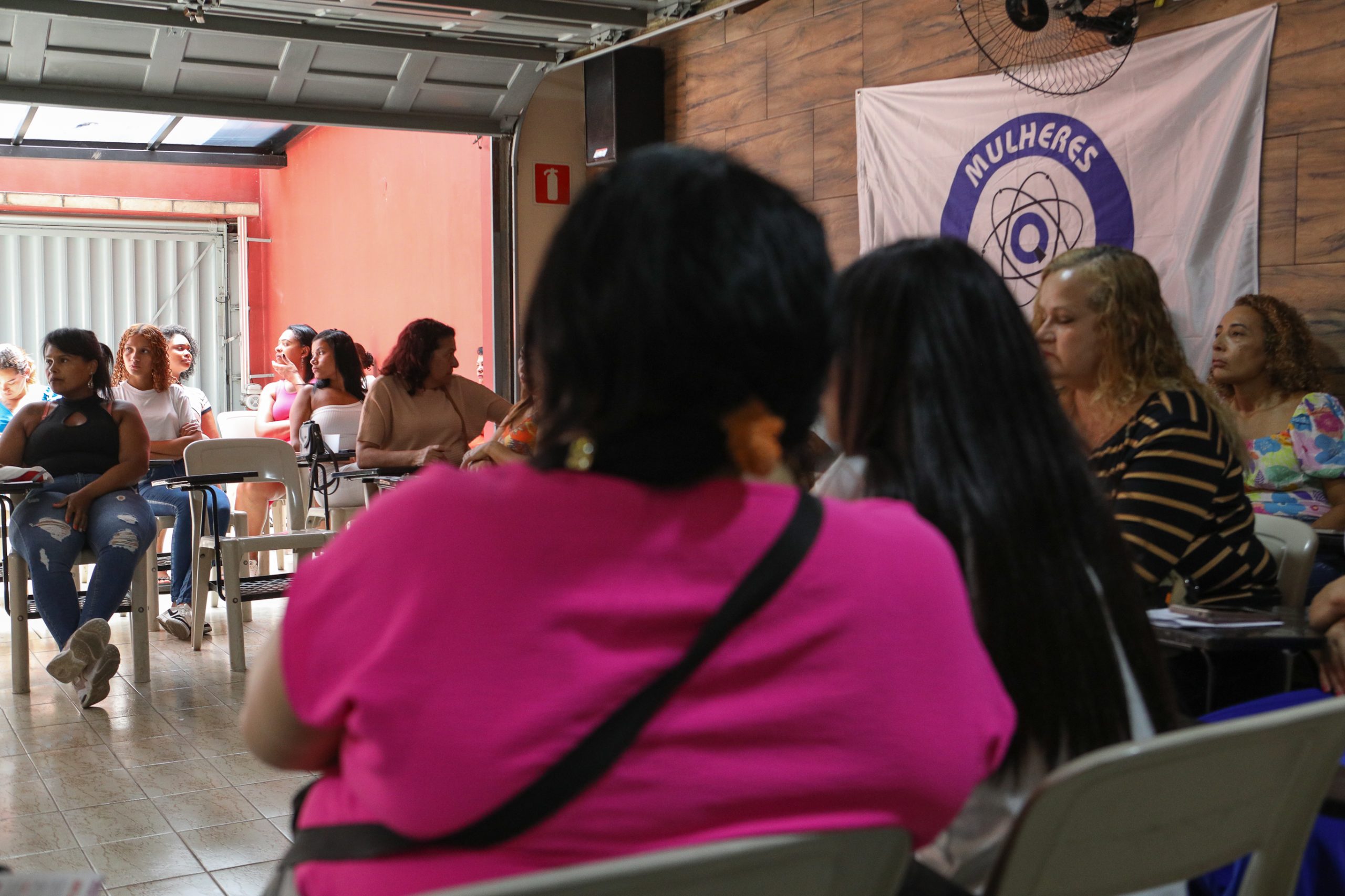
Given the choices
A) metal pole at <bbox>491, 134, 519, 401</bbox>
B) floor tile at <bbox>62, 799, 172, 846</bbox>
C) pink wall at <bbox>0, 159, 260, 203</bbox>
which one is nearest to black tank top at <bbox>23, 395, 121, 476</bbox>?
floor tile at <bbox>62, 799, 172, 846</bbox>

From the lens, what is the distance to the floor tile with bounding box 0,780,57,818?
3.10 metres

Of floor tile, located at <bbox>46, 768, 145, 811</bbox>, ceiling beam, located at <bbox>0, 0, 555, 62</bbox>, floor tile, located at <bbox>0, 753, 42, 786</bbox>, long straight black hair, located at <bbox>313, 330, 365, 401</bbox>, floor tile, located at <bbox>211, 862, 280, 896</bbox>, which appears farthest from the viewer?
long straight black hair, located at <bbox>313, 330, 365, 401</bbox>

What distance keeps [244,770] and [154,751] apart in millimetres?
373

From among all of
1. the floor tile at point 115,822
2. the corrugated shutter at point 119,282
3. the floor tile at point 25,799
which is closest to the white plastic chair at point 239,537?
the floor tile at point 25,799

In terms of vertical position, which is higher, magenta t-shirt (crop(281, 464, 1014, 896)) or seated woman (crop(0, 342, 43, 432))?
seated woman (crop(0, 342, 43, 432))

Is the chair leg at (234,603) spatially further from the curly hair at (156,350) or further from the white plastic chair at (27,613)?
the curly hair at (156,350)

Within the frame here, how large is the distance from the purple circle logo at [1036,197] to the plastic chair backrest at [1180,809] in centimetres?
326

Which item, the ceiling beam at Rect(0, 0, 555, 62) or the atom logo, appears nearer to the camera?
the atom logo

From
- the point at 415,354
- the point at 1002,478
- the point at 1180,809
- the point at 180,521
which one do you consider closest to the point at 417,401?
the point at 415,354

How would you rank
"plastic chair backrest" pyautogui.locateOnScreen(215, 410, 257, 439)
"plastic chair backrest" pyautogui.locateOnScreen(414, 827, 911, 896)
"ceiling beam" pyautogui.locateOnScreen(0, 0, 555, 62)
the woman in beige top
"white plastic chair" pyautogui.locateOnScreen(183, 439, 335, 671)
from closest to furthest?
"plastic chair backrest" pyautogui.locateOnScreen(414, 827, 911, 896) → "white plastic chair" pyautogui.locateOnScreen(183, 439, 335, 671) → "ceiling beam" pyautogui.locateOnScreen(0, 0, 555, 62) → the woman in beige top → "plastic chair backrest" pyautogui.locateOnScreen(215, 410, 257, 439)

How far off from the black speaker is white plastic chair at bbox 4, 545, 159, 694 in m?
3.23

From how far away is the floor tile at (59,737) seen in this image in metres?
3.63

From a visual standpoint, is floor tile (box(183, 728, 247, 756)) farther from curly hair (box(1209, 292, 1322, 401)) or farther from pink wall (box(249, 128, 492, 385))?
pink wall (box(249, 128, 492, 385))

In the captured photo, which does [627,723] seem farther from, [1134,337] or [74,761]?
[74,761]
